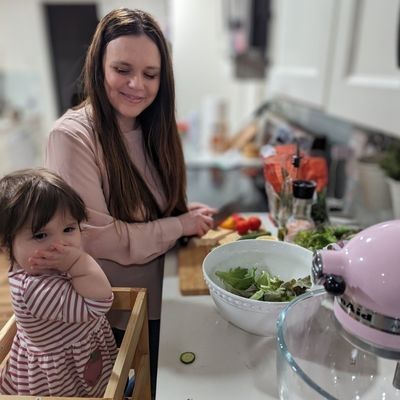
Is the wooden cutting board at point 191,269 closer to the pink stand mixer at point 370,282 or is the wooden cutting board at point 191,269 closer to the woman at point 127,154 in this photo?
the woman at point 127,154

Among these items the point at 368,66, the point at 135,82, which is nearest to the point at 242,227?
the point at 135,82

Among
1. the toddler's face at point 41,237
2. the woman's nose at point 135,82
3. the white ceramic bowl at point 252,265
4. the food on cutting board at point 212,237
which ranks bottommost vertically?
the food on cutting board at point 212,237

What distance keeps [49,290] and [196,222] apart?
A: 1.15 ft

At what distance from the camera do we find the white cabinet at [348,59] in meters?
0.84

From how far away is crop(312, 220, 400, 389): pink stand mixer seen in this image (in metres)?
0.41

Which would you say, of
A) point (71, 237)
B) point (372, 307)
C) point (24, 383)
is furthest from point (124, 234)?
point (372, 307)

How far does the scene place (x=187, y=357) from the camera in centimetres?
56

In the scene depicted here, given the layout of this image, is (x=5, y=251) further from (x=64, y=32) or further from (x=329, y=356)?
(x=64, y=32)

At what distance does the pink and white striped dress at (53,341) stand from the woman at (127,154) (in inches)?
3.3

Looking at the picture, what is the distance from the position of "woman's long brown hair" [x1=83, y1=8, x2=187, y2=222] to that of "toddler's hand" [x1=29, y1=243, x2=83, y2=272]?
0.18 m

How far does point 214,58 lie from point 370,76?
2.04 metres

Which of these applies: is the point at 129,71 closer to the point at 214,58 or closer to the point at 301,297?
the point at 301,297

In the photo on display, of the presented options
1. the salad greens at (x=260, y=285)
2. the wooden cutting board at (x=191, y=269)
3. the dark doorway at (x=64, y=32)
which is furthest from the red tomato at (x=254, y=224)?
the dark doorway at (x=64, y=32)

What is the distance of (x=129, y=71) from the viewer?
643 millimetres
